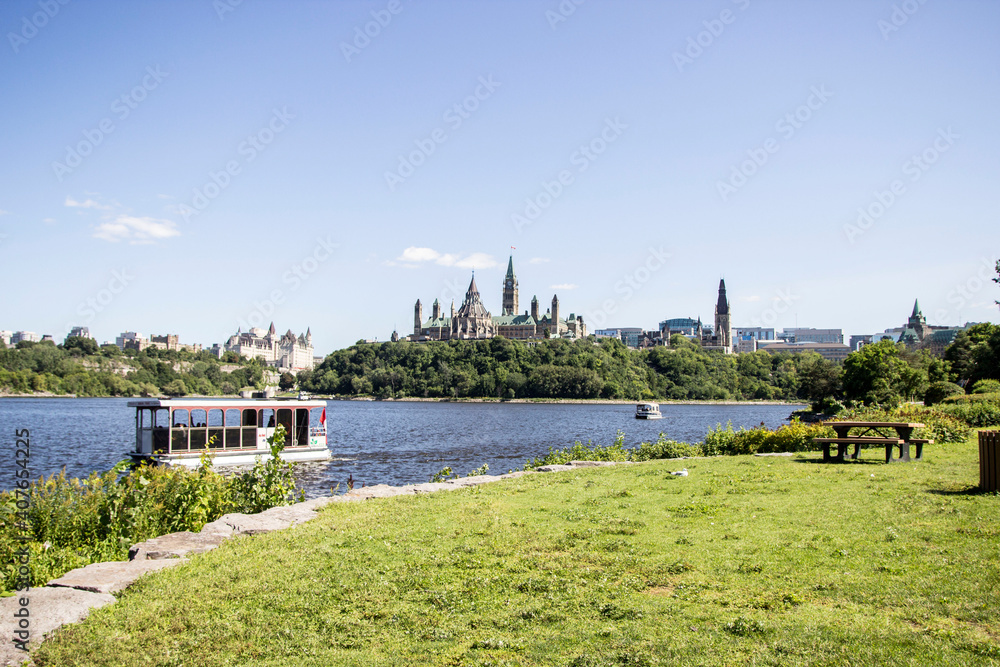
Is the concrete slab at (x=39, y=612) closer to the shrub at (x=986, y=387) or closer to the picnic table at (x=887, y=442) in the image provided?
the picnic table at (x=887, y=442)

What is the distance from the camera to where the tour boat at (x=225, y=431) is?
31359mm

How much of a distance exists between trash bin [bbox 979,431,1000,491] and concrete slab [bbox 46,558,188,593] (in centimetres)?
1234

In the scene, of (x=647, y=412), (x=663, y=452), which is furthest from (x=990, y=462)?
(x=647, y=412)

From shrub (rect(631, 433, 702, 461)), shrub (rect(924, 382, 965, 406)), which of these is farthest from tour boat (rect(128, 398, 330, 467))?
shrub (rect(924, 382, 965, 406))

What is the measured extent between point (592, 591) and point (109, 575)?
542cm

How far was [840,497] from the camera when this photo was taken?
12.4 m

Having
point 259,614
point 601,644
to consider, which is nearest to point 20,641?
A: point 259,614

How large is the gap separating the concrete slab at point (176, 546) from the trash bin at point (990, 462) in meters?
12.1

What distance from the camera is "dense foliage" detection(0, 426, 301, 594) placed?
1038 centimetres

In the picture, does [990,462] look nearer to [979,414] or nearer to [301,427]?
[979,414]

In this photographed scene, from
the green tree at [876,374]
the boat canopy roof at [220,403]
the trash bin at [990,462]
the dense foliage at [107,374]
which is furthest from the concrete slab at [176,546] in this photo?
the dense foliage at [107,374]

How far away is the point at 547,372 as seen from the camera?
15862 centimetres

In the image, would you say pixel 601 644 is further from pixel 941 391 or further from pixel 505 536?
pixel 941 391

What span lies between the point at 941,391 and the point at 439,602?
48.6 metres
